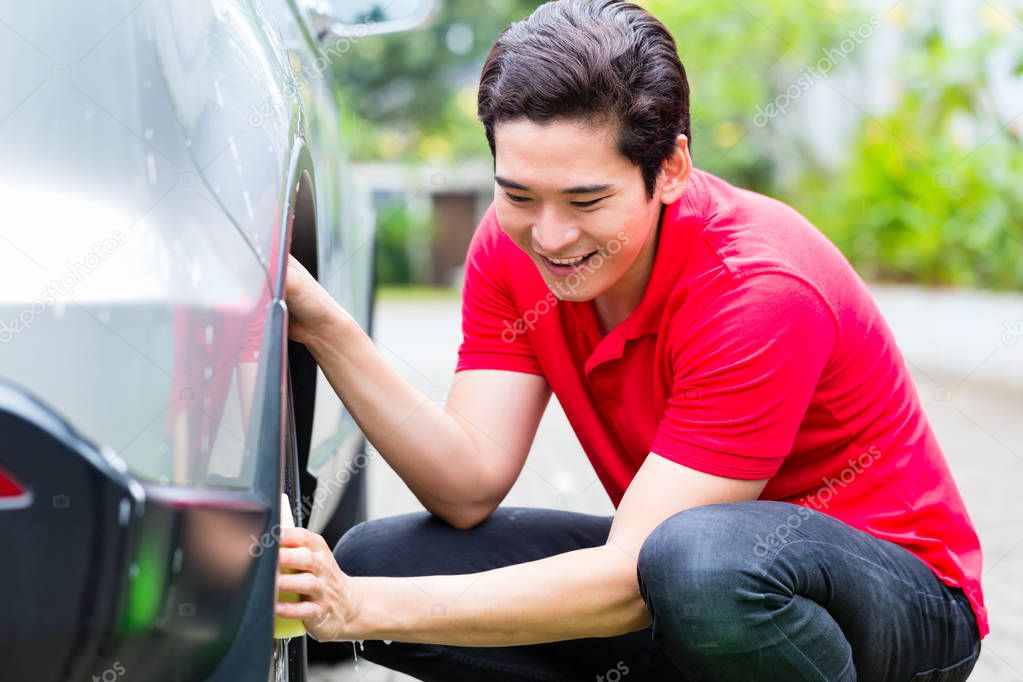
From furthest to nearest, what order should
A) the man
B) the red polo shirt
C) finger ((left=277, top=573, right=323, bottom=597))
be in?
the red polo shirt
the man
finger ((left=277, top=573, right=323, bottom=597))

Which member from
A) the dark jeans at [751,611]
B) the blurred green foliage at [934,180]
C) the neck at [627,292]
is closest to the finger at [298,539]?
the dark jeans at [751,611]

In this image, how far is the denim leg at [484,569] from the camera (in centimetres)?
208

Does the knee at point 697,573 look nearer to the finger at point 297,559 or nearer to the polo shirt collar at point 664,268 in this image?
the polo shirt collar at point 664,268

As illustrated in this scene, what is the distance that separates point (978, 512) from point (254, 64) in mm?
3398

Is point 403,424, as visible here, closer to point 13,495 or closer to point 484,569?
point 484,569

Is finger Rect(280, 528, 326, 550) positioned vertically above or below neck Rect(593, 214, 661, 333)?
below

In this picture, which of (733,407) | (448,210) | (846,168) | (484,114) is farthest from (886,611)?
(448,210)

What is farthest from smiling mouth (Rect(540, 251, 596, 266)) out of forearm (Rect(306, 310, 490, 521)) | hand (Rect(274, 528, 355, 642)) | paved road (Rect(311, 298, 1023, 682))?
paved road (Rect(311, 298, 1023, 682))

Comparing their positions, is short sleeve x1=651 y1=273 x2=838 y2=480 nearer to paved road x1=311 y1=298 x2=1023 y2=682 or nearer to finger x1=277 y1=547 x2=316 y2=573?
finger x1=277 y1=547 x2=316 y2=573

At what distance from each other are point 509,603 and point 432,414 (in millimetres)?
437

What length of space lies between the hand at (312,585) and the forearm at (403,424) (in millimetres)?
406

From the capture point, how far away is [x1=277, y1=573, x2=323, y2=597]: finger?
1429 mm

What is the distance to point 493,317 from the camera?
2.21 meters

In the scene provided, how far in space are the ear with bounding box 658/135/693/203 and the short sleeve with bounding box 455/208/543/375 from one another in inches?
14.7
